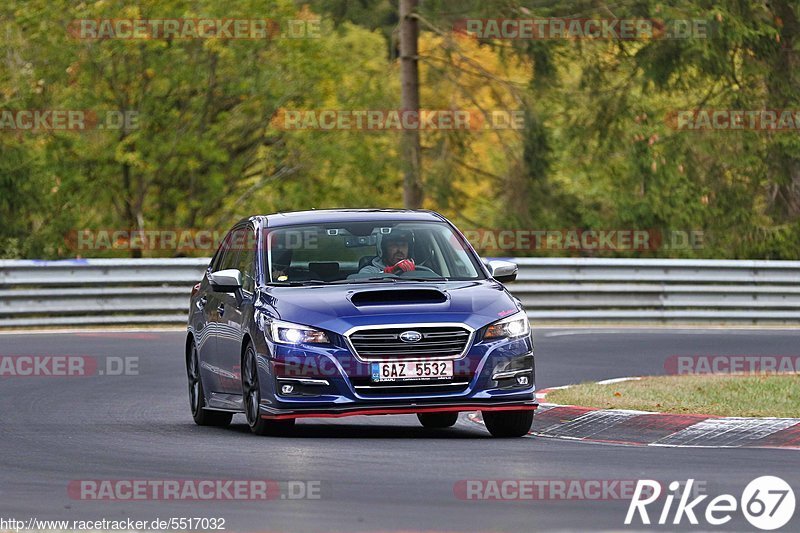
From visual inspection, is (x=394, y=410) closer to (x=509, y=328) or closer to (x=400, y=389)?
(x=400, y=389)

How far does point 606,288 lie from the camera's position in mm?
28547

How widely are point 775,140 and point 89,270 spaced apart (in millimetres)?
15339

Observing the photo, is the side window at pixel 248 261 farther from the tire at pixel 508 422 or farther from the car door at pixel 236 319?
the tire at pixel 508 422

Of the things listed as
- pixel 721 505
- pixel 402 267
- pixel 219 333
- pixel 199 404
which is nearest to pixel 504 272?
pixel 402 267

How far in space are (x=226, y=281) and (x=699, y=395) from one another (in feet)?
13.9

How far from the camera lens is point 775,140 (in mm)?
36531

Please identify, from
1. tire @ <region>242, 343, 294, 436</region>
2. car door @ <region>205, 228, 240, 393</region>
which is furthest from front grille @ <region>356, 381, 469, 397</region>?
car door @ <region>205, 228, 240, 393</region>

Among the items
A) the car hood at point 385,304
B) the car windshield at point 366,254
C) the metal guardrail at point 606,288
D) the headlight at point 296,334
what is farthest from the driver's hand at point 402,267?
the metal guardrail at point 606,288

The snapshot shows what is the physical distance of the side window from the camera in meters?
13.8

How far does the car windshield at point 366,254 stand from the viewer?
1357 cm

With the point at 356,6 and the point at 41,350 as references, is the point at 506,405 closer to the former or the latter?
the point at 41,350

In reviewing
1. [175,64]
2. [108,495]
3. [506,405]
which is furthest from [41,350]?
[175,64]

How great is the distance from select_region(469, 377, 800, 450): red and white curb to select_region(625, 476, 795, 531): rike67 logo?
2.53m

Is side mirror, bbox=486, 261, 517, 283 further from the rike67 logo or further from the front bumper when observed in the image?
the rike67 logo
